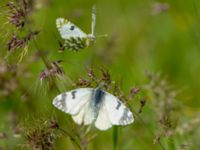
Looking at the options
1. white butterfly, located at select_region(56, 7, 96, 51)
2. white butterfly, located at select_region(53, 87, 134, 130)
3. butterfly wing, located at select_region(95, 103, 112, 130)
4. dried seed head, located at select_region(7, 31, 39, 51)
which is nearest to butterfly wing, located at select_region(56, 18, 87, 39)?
white butterfly, located at select_region(56, 7, 96, 51)

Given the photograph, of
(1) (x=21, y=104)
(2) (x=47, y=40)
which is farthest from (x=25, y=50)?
(2) (x=47, y=40)

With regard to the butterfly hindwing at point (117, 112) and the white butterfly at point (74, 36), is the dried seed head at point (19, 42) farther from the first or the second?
the butterfly hindwing at point (117, 112)

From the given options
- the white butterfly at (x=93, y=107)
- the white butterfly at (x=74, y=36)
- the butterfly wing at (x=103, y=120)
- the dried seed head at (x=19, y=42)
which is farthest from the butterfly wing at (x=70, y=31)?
the butterfly wing at (x=103, y=120)

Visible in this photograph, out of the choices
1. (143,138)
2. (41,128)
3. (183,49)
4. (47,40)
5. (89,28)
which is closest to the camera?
(41,128)

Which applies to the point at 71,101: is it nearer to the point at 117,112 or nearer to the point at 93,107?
the point at 93,107

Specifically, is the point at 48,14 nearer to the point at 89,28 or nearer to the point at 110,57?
the point at 89,28

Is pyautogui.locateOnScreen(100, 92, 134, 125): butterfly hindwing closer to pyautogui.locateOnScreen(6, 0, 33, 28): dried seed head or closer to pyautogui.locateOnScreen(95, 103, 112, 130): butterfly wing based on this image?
pyautogui.locateOnScreen(95, 103, 112, 130): butterfly wing

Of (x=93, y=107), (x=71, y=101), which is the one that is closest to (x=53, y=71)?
(x=71, y=101)
